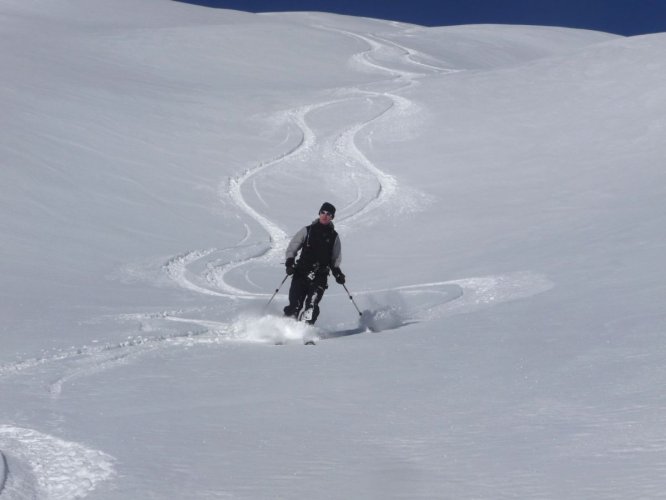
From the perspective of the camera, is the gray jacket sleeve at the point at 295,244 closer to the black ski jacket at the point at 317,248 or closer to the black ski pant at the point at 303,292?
the black ski jacket at the point at 317,248

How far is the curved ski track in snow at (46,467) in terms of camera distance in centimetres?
512

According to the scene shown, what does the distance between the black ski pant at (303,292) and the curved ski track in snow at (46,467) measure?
5080 millimetres

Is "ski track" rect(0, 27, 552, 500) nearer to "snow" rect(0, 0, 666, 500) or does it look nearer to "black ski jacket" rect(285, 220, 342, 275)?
"snow" rect(0, 0, 666, 500)

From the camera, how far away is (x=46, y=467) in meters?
5.55

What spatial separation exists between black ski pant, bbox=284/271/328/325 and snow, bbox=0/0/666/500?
0.35 metres

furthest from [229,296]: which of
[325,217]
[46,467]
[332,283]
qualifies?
[46,467]

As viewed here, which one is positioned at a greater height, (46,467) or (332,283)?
(46,467)

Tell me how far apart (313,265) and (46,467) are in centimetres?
583

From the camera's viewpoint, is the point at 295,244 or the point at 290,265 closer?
the point at 290,265

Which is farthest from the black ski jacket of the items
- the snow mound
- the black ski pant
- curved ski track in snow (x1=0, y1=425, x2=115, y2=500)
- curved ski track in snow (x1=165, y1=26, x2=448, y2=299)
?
curved ski track in snow (x1=0, y1=425, x2=115, y2=500)

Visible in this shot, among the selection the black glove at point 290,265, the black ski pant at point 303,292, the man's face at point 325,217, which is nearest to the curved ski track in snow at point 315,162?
the black ski pant at point 303,292

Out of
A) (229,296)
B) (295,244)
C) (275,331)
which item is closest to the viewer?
(275,331)

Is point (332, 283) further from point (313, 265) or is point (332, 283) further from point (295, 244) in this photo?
point (295, 244)

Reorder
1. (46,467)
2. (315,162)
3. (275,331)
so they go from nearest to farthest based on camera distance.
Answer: (46,467) → (275,331) → (315,162)
